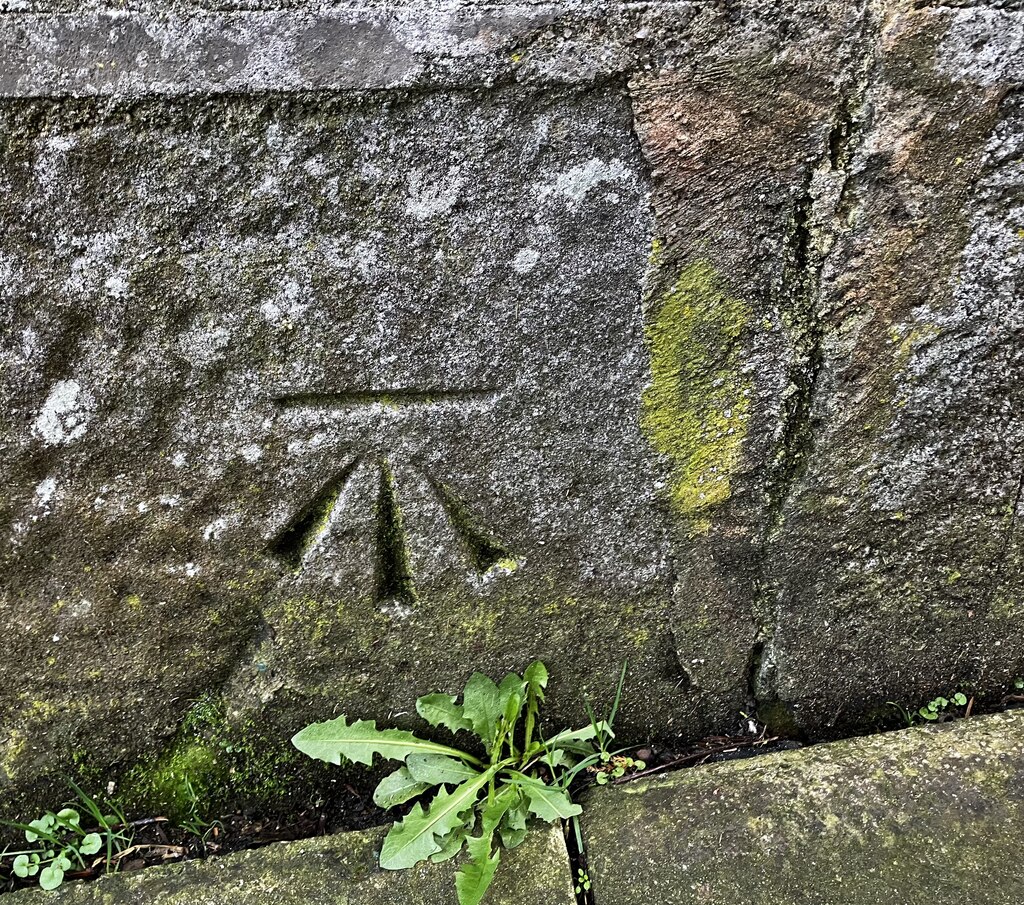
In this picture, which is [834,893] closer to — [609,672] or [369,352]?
[609,672]

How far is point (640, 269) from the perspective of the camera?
3.69 ft

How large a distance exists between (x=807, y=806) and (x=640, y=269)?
0.87 m

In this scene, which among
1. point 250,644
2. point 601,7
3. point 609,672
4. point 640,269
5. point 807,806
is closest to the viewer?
point 601,7

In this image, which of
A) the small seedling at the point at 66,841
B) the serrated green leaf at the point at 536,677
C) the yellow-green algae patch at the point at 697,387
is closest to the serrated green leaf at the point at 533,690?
the serrated green leaf at the point at 536,677

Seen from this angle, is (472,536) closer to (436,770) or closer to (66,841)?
(436,770)

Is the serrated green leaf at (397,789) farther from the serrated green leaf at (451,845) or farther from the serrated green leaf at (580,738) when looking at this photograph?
the serrated green leaf at (580,738)

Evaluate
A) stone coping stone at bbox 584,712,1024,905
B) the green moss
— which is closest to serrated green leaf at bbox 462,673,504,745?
stone coping stone at bbox 584,712,1024,905

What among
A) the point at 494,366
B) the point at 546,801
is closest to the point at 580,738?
the point at 546,801

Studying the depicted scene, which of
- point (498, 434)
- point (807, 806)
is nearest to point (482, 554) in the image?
point (498, 434)

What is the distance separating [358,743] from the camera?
136cm

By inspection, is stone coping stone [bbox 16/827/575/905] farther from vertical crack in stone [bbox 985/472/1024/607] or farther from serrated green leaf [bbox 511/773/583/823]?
vertical crack in stone [bbox 985/472/1024/607]

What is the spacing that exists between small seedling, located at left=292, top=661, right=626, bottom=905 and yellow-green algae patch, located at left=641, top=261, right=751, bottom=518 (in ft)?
1.37

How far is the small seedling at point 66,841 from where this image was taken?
4.40 ft

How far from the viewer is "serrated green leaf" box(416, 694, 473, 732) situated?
1.38 metres
